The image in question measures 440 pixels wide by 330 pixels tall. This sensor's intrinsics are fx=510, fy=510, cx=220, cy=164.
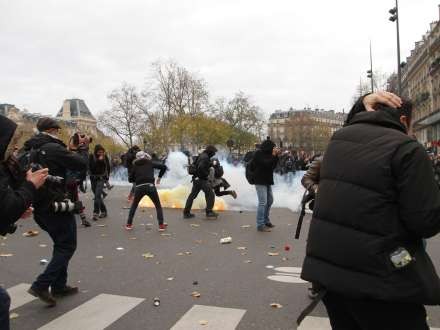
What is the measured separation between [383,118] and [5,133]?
207 centimetres

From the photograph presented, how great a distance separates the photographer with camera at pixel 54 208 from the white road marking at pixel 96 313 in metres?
0.37

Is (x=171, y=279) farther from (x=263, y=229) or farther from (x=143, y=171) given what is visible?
(x=143, y=171)

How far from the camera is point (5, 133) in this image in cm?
292

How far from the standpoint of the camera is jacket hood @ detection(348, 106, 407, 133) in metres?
2.49

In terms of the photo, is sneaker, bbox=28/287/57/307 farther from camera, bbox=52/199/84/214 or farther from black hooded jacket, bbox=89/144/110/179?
black hooded jacket, bbox=89/144/110/179

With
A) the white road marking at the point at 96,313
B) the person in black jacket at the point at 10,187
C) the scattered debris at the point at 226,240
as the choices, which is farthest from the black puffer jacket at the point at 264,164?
the person in black jacket at the point at 10,187

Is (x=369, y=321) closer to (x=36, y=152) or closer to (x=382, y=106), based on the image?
(x=382, y=106)

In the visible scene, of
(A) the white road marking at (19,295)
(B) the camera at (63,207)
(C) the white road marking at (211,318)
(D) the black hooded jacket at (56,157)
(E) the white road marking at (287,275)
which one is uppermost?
(D) the black hooded jacket at (56,157)

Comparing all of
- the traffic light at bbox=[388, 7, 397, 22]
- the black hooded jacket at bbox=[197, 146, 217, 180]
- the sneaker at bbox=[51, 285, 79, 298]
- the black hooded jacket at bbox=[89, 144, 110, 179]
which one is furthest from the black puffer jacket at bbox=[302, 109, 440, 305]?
the traffic light at bbox=[388, 7, 397, 22]

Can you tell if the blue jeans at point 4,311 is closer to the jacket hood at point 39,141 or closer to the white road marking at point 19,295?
the white road marking at point 19,295

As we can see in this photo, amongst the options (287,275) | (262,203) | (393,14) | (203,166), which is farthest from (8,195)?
(393,14)

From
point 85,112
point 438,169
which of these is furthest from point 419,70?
point 85,112

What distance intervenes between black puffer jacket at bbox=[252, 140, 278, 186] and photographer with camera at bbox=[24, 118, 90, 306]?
5230mm

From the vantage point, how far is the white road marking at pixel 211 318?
15.0 ft
